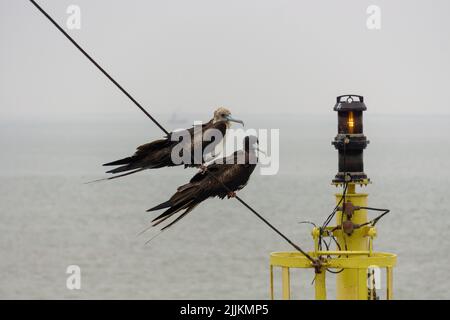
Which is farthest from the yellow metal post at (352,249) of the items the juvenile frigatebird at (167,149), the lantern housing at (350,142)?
the juvenile frigatebird at (167,149)

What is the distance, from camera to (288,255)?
44.5 feet

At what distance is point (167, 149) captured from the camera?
13.9 metres

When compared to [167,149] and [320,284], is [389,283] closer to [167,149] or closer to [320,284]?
[320,284]

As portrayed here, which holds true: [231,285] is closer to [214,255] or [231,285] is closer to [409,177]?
[214,255]

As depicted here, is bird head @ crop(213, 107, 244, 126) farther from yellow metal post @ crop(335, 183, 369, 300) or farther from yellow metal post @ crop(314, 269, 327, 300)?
yellow metal post @ crop(314, 269, 327, 300)

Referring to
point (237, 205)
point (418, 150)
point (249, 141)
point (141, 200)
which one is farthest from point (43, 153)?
point (249, 141)

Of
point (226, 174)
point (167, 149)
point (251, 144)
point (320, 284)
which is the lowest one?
point (320, 284)

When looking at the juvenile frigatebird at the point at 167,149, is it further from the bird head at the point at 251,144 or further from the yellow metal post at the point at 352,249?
the yellow metal post at the point at 352,249

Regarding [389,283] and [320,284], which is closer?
[320,284]

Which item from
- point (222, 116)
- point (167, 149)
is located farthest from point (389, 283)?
point (222, 116)

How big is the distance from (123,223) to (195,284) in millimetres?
24462

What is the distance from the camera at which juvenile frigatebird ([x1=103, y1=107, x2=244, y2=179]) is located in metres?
13.5

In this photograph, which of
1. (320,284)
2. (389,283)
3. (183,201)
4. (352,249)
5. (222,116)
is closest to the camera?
(320,284)

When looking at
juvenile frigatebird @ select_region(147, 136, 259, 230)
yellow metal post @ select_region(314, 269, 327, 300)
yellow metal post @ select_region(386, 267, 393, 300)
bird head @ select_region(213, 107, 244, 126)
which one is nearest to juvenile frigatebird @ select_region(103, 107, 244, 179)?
bird head @ select_region(213, 107, 244, 126)
